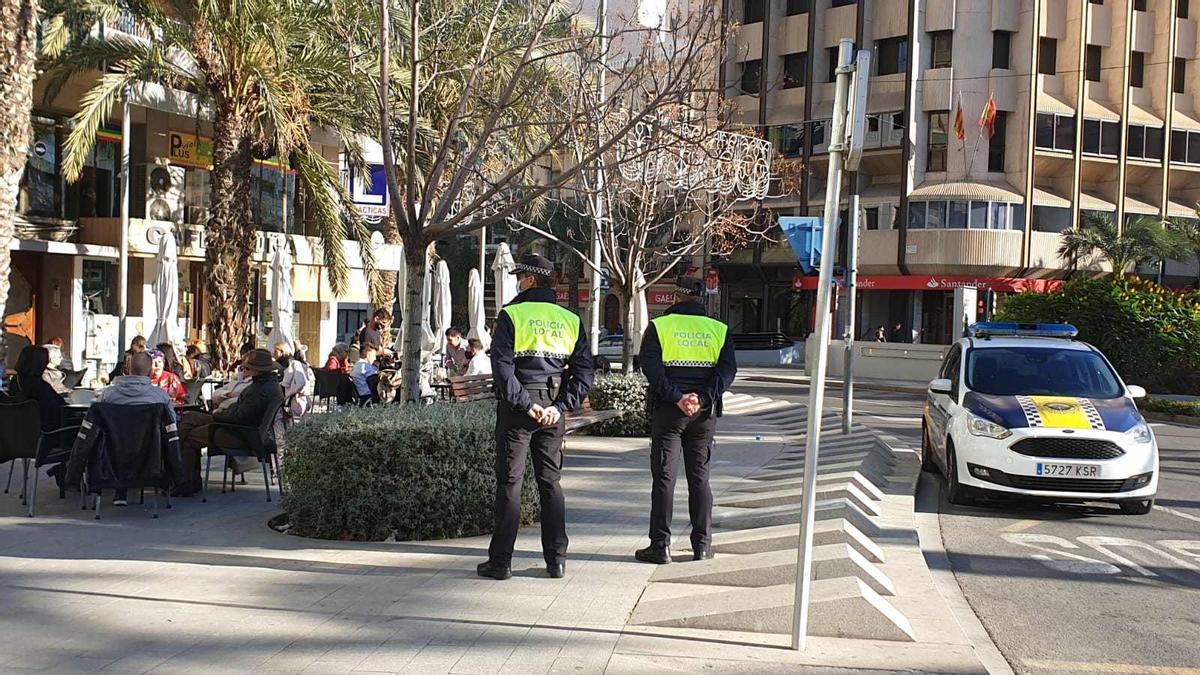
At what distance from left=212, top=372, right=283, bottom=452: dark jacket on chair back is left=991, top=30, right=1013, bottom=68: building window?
43.1 metres

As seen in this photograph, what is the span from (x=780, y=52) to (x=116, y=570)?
4806cm

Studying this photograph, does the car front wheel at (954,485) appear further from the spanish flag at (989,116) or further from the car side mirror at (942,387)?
the spanish flag at (989,116)

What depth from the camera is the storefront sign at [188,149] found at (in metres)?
25.8

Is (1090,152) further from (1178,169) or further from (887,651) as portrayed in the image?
(887,651)

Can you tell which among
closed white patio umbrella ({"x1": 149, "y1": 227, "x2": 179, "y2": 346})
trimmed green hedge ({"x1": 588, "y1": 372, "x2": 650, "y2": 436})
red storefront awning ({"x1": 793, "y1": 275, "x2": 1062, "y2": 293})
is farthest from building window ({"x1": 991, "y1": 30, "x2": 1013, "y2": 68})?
closed white patio umbrella ({"x1": 149, "y1": 227, "x2": 179, "y2": 346})

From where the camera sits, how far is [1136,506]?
412 inches

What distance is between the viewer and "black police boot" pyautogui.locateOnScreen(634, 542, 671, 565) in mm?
7336

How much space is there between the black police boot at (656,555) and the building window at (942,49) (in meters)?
43.8

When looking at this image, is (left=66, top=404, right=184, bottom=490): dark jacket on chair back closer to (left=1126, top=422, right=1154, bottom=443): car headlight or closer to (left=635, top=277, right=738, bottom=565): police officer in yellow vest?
(left=635, top=277, right=738, bottom=565): police officer in yellow vest

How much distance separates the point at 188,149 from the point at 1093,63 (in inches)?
1475

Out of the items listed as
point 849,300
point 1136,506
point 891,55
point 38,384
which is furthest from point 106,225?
point 891,55

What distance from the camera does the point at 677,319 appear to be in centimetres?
751

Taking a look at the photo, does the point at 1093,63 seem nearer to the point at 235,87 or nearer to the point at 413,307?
the point at 235,87

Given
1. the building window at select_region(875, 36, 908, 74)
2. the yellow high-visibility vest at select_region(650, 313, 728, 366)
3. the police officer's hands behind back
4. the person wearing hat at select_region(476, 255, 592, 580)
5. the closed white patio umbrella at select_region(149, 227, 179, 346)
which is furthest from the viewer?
the building window at select_region(875, 36, 908, 74)
